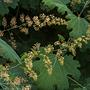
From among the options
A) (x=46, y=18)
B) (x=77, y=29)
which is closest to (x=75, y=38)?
(x=77, y=29)

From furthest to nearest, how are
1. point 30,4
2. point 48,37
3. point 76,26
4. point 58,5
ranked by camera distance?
point 48,37 → point 30,4 → point 76,26 → point 58,5

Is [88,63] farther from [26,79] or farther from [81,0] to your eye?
[26,79]

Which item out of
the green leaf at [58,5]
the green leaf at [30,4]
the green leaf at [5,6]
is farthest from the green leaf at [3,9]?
the green leaf at [58,5]

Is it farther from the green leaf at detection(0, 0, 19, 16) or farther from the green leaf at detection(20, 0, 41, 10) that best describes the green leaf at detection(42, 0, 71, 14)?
the green leaf at detection(20, 0, 41, 10)

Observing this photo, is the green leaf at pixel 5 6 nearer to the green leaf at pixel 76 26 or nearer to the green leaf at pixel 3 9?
the green leaf at pixel 3 9

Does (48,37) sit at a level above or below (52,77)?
above

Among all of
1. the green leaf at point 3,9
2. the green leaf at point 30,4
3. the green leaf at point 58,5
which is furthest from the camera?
the green leaf at point 30,4

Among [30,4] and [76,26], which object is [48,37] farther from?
[76,26]

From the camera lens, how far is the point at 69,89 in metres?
3.44

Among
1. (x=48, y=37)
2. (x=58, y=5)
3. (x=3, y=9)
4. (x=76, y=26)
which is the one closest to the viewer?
(x=58, y=5)

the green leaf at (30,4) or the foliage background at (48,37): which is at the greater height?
the green leaf at (30,4)

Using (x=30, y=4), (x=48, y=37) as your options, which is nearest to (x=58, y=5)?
(x=30, y=4)

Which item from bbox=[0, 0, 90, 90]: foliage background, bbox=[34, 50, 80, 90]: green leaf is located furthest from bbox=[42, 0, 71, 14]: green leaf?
bbox=[34, 50, 80, 90]: green leaf

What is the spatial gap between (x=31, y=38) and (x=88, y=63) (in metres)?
0.62
